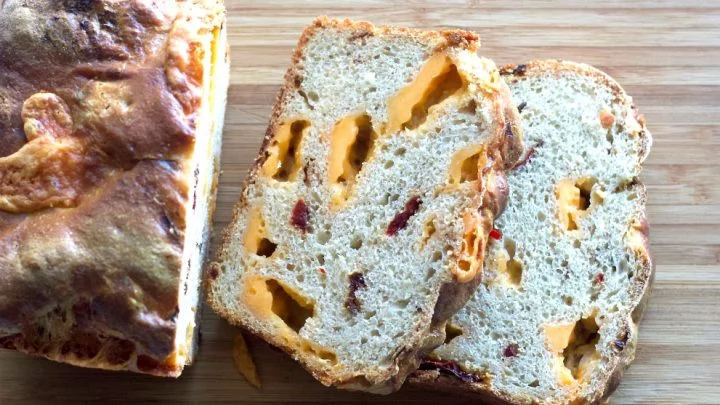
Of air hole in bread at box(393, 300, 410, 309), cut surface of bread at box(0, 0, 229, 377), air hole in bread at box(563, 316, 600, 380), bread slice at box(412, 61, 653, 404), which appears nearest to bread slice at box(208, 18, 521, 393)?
air hole in bread at box(393, 300, 410, 309)

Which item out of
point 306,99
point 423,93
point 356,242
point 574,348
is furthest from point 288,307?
point 574,348

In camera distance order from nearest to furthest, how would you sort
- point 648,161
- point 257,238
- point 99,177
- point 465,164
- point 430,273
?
point 99,177
point 430,273
point 465,164
point 257,238
point 648,161

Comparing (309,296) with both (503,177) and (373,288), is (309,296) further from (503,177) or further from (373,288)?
(503,177)

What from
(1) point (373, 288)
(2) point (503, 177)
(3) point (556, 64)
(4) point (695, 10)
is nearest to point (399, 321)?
(1) point (373, 288)

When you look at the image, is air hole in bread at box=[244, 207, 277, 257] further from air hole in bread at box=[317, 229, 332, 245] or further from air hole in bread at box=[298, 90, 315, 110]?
air hole in bread at box=[298, 90, 315, 110]

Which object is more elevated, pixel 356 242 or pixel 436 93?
pixel 436 93

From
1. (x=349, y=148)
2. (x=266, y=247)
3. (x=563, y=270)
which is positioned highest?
(x=349, y=148)

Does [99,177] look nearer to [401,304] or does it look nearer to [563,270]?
[401,304]

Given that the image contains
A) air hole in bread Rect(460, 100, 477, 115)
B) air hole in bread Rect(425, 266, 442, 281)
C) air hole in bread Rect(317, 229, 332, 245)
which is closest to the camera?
air hole in bread Rect(425, 266, 442, 281)
